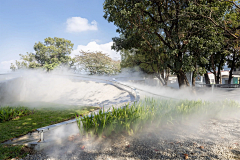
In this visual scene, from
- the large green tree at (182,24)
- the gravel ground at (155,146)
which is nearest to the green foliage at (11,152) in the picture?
the gravel ground at (155,146)

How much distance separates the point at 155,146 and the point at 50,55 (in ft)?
108

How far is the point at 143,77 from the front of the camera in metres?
29.8

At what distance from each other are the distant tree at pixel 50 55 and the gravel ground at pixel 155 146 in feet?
95.0

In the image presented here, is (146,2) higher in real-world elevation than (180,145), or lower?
higher

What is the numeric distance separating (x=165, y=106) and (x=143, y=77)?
24275 millimetres

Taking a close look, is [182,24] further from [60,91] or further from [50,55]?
[50,55]

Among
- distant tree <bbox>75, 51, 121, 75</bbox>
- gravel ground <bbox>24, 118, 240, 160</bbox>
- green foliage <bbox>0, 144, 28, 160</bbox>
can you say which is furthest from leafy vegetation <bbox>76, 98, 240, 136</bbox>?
distant tree <bbox>75, 51, 121, 75</bbox>

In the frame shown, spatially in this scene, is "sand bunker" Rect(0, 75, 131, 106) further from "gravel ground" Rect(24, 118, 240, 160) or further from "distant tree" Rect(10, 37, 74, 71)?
"distant tree" Rect(10, 37, 74, 71)

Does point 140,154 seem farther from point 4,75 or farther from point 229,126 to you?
point 4,75

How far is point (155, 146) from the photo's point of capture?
11.8 feet

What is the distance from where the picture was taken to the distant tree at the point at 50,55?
1217 inches

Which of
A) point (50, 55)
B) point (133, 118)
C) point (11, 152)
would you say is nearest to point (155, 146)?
point (133, 118)

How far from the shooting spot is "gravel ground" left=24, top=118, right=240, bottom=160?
3.28 metres

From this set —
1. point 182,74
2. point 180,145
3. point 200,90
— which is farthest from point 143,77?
point 180,145
